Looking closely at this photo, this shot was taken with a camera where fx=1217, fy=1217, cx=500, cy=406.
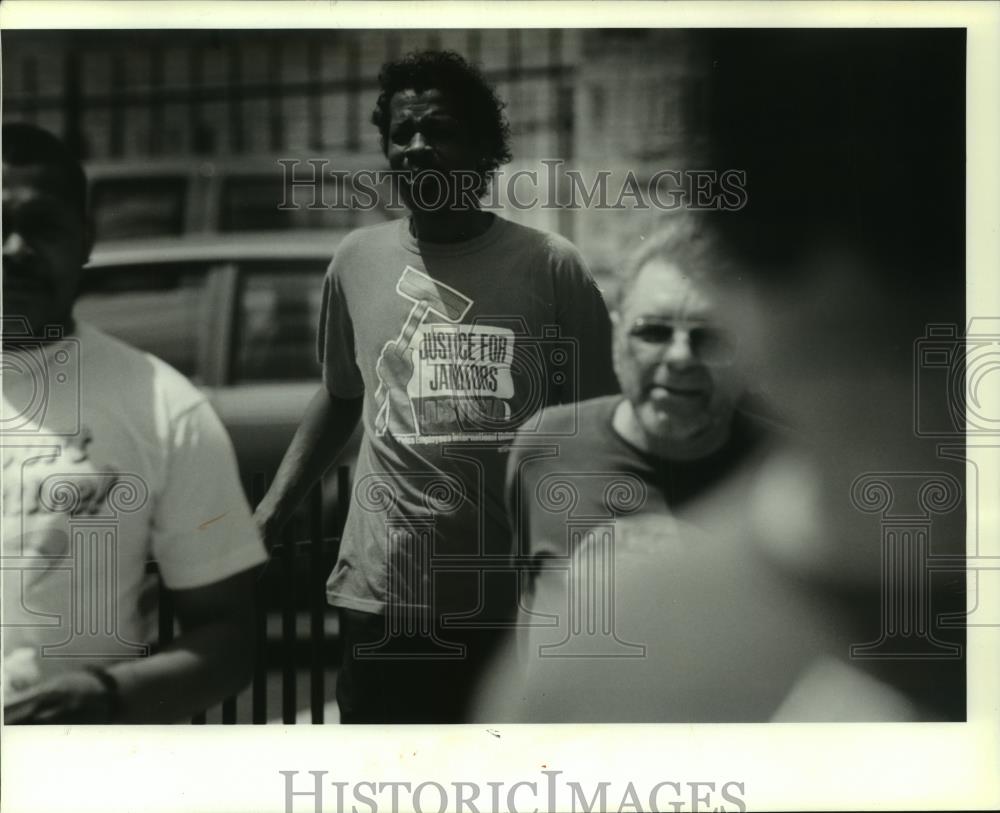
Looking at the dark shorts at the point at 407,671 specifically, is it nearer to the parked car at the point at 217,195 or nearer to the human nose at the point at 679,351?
the human nose at the point at 679,351

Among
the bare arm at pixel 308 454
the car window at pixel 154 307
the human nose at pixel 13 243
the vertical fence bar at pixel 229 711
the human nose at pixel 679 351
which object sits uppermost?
the human nose at pixel 13 243

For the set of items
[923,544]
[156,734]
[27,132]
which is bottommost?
[156,734]

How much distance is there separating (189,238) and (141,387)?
1.39 feet

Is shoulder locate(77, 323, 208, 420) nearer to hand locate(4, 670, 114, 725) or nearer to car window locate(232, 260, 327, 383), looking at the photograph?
car window locate(232, 260, 327, 383)

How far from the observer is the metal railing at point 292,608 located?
3.37m

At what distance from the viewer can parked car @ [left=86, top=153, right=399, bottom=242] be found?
3.26 meters

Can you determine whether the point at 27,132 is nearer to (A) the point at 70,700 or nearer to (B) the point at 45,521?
(B) the point at 45,521

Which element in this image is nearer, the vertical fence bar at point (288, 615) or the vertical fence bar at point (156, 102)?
the vertical fence bar at point (156, 102)

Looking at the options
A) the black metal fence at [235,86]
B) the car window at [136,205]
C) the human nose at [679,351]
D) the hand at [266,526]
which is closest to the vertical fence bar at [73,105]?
the black metal fence at [235,86]

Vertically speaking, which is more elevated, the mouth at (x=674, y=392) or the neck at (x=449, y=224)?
the neck at (x=449, y=224)

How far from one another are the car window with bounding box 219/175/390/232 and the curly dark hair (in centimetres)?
19

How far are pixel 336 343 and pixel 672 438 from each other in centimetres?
96

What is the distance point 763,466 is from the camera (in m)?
3.35

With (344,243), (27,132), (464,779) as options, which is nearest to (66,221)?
(27,132)
